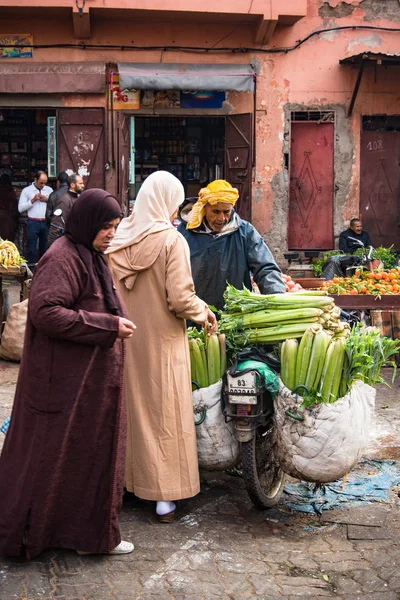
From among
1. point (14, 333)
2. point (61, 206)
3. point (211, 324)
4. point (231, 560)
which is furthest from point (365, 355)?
point (61, 206)

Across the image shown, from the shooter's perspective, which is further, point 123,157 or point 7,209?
point 7,209

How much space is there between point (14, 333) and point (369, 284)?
12.2 feet

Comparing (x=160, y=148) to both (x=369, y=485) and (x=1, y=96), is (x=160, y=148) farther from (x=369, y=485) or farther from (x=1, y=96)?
(x=369, y=485)

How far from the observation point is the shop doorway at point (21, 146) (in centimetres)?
1689

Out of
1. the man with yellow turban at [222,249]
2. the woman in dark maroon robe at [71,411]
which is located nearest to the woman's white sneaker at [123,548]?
the woman in dark maroon robe at [71,411]

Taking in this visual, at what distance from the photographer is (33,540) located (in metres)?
3.90

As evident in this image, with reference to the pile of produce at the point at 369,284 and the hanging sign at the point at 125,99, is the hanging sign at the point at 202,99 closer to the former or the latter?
the hanging sign at the point at 125,99

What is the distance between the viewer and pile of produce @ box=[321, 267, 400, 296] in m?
8.61

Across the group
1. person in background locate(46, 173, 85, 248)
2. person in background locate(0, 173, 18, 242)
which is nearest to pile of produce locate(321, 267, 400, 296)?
person in background locate(46, 173, 85, 248)

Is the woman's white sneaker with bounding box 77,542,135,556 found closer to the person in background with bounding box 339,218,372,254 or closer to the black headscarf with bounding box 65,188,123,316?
the black headscarf with bounding box 65,188,123,316

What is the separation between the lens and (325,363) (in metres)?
4.43

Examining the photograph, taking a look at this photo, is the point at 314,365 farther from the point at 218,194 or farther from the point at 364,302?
the point at 364,302

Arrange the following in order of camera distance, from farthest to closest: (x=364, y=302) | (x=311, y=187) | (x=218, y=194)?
(x=311, y=187) < (x=364, y=302) < (x=218, y=194)

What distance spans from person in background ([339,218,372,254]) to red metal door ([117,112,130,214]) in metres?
3.80
